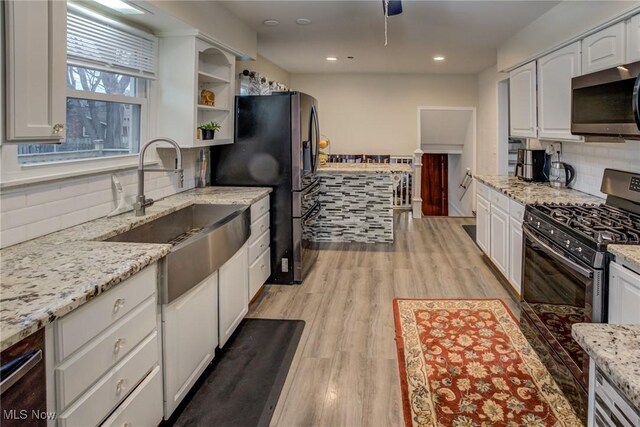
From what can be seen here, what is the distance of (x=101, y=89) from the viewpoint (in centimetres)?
277

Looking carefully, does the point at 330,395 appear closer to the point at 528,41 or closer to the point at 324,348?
the point at 324,348

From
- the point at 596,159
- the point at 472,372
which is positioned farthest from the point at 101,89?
the point at 596,159

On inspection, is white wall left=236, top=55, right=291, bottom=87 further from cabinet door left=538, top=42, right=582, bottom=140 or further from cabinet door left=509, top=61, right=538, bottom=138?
cabinet door left=538, top=42, right=582, bottom=140

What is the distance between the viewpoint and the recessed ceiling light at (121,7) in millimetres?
2533

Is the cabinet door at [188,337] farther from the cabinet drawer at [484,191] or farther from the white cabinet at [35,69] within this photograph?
the cabinet drawer at [484,191]

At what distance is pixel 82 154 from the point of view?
259 centimetres

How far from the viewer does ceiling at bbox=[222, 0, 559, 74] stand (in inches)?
153

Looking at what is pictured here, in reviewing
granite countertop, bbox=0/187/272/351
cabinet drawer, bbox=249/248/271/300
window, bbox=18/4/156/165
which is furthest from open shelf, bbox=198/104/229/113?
granite countertop, bbox=0/187/272/351

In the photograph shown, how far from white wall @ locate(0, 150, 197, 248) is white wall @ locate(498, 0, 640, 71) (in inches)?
125

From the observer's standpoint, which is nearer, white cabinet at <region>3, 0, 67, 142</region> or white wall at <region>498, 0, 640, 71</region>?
white cabinet at <region>3, 0, 67, 142</region>

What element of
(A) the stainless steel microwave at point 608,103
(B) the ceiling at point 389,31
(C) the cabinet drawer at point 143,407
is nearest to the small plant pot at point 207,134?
(B) the ceiling at point 389,31

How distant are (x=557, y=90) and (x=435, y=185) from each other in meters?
6.25

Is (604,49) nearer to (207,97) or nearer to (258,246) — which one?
(258,246)

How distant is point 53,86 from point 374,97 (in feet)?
23.2
